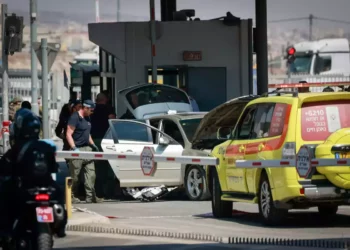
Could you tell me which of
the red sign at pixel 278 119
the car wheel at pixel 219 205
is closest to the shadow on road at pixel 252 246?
the red sign at pixel 278 119

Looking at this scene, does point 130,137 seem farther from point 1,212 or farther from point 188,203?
point 1,212

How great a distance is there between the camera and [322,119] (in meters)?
15.1

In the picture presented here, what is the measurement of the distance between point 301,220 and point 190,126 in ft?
17.8

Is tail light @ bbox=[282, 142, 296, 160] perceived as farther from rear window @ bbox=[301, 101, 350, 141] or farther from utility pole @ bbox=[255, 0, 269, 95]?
utility pole @ bbox=[255, 0, 269, 95]

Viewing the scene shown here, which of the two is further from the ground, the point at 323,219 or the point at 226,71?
the point at 226,71

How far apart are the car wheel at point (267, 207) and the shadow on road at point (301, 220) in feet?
0.54

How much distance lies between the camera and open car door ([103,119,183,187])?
68.1 ft

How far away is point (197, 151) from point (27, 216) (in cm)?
986

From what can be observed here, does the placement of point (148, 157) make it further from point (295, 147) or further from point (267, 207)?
point (295, 147)

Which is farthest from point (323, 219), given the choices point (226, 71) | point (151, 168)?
point (226, 71)

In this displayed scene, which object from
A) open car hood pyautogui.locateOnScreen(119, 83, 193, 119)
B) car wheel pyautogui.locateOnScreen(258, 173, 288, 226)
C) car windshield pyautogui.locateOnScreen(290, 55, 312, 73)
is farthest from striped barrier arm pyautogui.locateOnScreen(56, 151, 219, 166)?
car windshield pyautogui.locateOnScreen(290, 55, 312, 73)

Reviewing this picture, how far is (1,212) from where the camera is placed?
10609 millimetres

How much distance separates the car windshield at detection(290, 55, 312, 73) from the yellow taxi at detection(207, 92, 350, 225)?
141 ft

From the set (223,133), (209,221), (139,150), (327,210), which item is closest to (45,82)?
(139,150)
